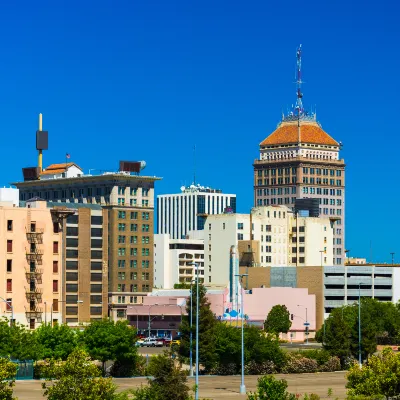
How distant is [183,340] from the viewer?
133 metres

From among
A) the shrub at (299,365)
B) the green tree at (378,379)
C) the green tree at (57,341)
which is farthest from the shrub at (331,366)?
the green tree at (378,379)

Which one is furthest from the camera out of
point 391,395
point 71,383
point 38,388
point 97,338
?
point 97,338

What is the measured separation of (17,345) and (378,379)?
56294mm

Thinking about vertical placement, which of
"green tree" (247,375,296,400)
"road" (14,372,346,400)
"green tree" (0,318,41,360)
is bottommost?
"road" (14,372,346,400)

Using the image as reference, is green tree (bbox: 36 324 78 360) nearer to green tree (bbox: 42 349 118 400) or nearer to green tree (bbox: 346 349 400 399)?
green tree (bbox: 346 349 400 399)

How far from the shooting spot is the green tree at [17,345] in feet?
402

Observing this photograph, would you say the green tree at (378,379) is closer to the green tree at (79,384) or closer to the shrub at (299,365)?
the green tree at (79,384)

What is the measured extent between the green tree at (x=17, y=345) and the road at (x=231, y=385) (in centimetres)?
Result: 282

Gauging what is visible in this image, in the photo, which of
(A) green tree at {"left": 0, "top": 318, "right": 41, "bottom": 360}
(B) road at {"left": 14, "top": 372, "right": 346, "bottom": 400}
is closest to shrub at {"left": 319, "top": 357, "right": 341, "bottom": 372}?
(B) road at {"left": 14, "top": 372, "right": 346, "bottom": 400}

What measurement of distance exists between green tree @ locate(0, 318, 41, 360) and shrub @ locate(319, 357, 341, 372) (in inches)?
1432

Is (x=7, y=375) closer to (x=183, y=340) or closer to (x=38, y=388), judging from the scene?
(x=38, y=388)

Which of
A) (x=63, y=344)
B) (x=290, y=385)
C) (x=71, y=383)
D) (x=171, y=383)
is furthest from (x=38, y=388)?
(x=71, y=383)

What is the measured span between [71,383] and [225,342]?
6861 centimetres

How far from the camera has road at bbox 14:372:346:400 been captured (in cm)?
10462
